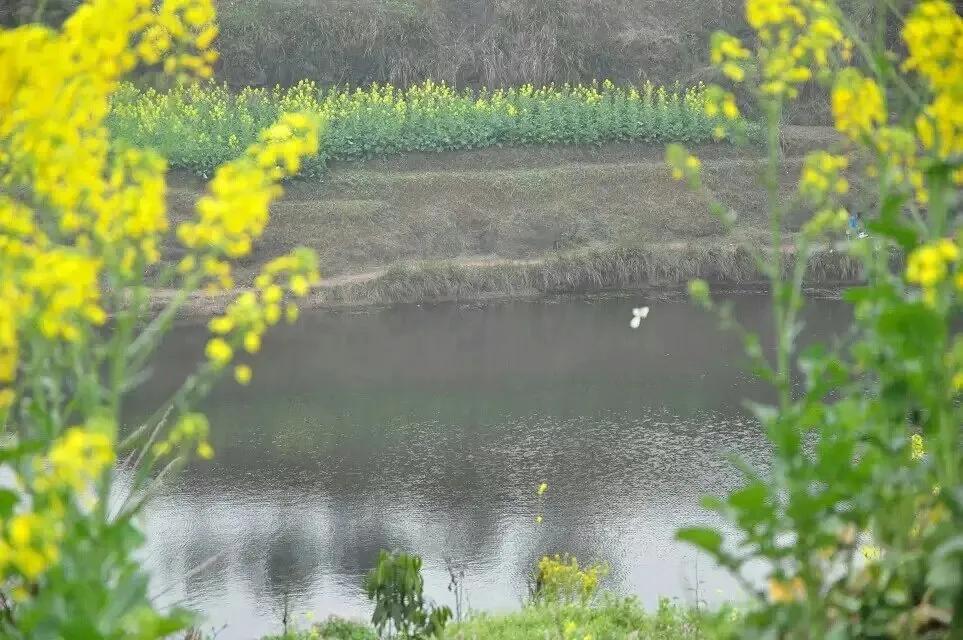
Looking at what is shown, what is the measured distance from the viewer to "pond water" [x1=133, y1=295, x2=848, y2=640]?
6406mm

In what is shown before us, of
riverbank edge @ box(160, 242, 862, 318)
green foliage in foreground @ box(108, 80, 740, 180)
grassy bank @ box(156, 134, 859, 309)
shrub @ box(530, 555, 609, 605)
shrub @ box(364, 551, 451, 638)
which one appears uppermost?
green foliage in foreground @ box(108, 80, 740, 180)

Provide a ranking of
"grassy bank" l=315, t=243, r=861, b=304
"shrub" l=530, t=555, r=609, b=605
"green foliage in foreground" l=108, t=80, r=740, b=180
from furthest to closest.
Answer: "green foliage in foreground" l=108, t=80, r=740, b=180, "grassy bank" l=315, t=243, r=861, b=304, "shrub" l=530, t=555, r=609, b=605

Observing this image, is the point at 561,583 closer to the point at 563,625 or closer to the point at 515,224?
the point at 563,625

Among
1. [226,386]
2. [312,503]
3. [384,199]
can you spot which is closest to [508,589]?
[312,503]

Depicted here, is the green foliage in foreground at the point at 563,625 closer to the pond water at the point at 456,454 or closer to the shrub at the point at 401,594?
the shrub at the point at 401,594

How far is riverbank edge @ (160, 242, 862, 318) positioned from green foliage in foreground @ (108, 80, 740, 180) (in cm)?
256

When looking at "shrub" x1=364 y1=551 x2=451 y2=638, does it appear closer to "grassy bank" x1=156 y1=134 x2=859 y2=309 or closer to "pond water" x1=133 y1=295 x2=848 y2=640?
"pond water" x1=133 y1=295 x2=848 y2=640

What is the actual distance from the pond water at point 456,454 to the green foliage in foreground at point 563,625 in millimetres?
428

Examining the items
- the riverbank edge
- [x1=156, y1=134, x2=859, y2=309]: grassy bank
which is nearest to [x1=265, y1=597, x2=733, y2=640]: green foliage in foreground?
the riverbank edge

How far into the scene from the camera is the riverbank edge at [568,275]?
13.5 meters

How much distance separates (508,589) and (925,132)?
13.9 ft

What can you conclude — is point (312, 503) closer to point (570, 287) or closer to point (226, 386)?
point (226, 386)

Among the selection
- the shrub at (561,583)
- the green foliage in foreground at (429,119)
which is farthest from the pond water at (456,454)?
the green foliage in foreground at (429,119)

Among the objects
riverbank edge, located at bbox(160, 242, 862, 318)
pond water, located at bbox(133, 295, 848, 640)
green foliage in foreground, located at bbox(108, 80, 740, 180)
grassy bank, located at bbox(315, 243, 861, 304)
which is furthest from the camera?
green foliage in foreground, located at bbox(108, 80, 740, 180)
